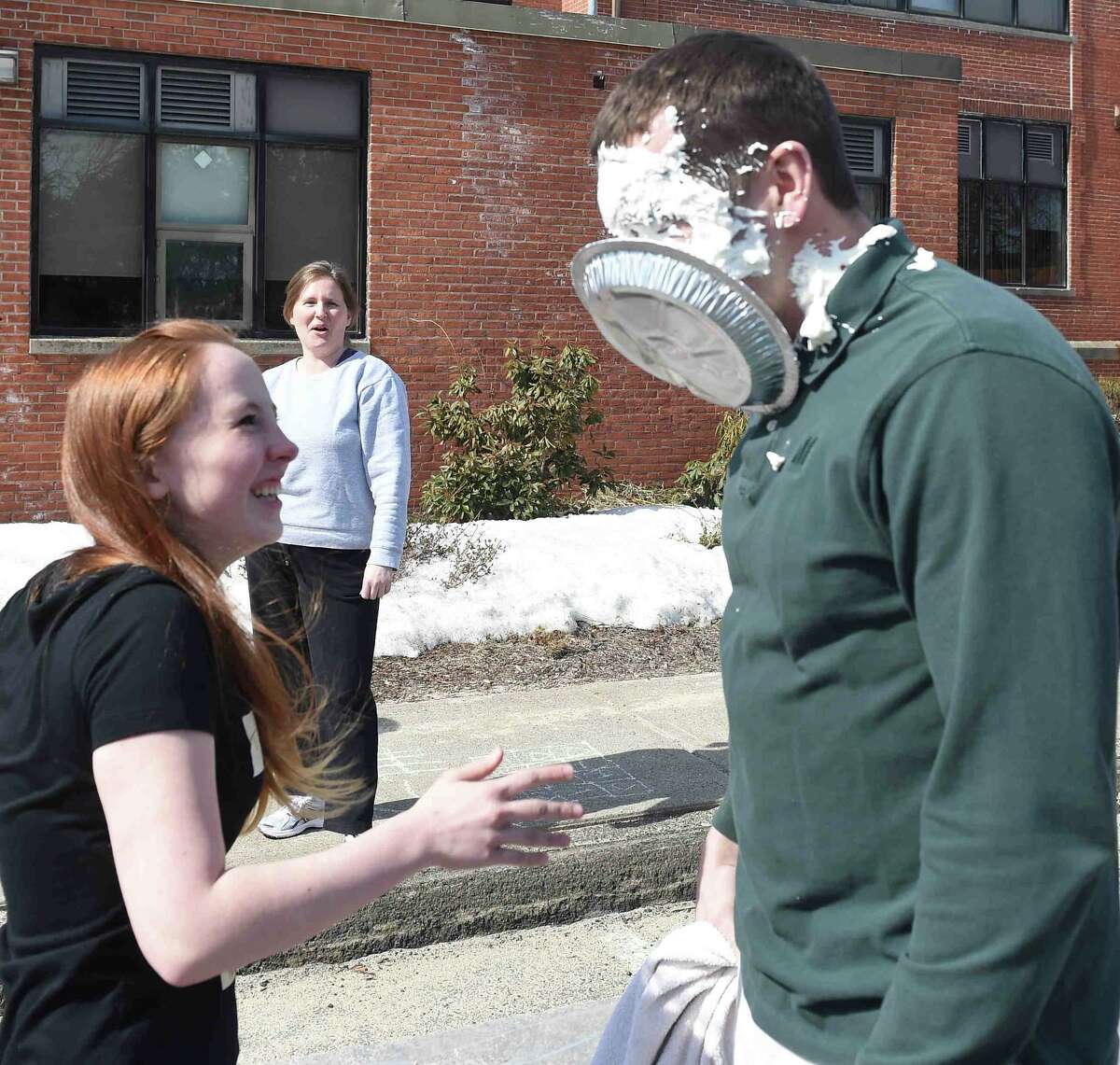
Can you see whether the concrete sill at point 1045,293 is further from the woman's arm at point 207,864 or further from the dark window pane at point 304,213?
the woman's arm at point 207,864

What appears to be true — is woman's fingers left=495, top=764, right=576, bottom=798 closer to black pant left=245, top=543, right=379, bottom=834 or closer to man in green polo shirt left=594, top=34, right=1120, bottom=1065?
man in green polo shirt left=594, top=34, right=1120, bottom=1065

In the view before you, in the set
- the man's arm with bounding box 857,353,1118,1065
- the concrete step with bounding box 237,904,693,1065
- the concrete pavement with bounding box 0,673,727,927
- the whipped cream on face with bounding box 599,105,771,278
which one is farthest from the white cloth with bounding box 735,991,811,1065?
the concrete pavement with bounding box 0,673,727,927

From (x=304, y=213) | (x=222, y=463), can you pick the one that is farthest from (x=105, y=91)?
(x=222, y=463)

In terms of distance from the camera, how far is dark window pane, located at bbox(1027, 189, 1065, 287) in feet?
62.2

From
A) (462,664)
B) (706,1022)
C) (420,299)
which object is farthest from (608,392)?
(706,1022)

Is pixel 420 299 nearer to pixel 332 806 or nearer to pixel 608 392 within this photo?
pixel 608 392

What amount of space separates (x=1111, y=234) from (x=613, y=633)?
13820mm

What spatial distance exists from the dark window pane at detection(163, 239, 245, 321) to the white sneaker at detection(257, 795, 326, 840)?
8.33 metres

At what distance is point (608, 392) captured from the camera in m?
13.8

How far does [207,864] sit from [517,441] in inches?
428

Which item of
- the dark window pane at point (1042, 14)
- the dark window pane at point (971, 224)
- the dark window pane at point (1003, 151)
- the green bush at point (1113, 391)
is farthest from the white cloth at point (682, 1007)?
the dark window pane at point (1042, 14)

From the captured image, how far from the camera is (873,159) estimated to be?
1537 centimetres

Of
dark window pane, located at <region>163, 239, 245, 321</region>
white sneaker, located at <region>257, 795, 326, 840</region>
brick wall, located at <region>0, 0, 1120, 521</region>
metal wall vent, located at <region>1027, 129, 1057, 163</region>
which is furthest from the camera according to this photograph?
metal wall vent, located at <region>1027, 129, 1057, 163</region>

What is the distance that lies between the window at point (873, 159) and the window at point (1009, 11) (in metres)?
4.27
